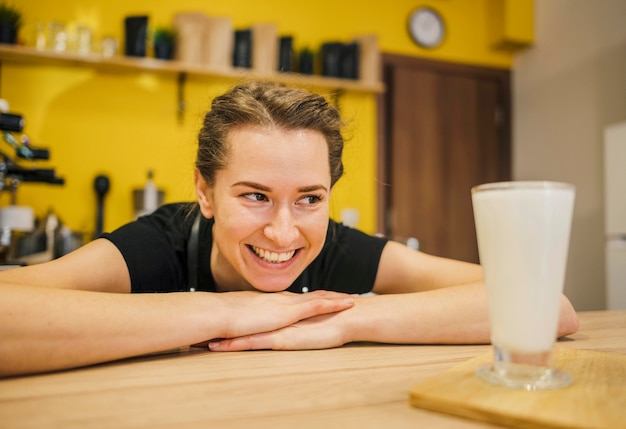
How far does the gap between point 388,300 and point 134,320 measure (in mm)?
449

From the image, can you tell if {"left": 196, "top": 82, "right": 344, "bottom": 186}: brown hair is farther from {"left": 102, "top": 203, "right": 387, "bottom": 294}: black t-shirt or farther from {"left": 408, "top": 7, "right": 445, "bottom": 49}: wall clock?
{"left": 408, "top": 7, "right": 445, "bottom": 49}: wall clock

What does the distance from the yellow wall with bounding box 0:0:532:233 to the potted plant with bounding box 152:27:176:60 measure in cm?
18

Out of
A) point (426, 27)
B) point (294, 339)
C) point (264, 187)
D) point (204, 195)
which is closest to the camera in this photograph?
point (294, 339)

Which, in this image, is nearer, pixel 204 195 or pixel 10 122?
pixel 204 195

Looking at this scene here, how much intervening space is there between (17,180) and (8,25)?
115cm

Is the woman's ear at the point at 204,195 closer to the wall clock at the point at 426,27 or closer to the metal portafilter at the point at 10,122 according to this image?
the metal portafilter at the point at 10,122

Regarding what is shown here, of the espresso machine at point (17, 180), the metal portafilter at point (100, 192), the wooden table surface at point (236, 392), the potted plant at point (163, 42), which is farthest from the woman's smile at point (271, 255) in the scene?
the potted plant at point (163, 42)

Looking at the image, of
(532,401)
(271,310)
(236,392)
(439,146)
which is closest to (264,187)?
(271,310)

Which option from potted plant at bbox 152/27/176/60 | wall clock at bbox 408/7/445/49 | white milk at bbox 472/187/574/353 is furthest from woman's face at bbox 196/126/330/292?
wall clock at bbox 408/7/445/49

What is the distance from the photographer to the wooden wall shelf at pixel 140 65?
3.06 meters

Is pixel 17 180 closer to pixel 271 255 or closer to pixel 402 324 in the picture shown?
pixel 271 255

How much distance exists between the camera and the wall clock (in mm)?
4082

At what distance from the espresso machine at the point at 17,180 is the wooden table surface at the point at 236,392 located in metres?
1.37

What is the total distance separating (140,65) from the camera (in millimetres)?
3240
